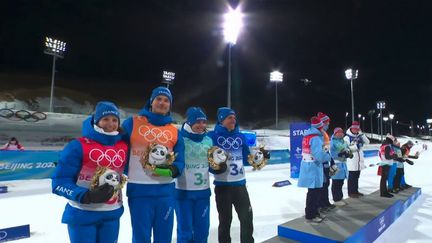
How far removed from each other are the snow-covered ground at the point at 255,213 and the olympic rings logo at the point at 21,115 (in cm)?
1164

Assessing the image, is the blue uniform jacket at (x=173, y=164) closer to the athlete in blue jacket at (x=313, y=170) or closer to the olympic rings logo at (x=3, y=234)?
the athlete in blue jacket at (x=313, y=170)

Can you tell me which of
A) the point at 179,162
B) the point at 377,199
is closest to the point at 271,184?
the point at 377,199

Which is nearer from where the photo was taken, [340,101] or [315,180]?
[315,180]

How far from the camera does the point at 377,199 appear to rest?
7039 millimetres

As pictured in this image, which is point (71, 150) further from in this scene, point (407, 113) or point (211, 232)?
point (407, 113)

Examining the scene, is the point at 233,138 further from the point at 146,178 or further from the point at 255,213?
the point at 255,213

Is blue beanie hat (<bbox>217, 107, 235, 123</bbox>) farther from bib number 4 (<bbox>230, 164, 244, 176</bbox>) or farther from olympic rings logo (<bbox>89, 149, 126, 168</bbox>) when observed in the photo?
olympic rings logo (<bbox>89, 149, 126, 168</bbox>)

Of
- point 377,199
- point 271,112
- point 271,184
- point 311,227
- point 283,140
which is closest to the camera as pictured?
point 311,227

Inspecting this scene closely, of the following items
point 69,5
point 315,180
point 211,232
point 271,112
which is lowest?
point 211,232

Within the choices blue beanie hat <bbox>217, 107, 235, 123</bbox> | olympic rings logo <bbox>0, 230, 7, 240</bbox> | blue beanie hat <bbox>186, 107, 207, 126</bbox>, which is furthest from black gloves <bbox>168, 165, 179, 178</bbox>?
olympic rings logo <bbox>0, 230, 7, 240</bbox>

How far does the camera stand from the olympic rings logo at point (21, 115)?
60.7 ft

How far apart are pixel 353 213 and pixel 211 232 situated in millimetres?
2807

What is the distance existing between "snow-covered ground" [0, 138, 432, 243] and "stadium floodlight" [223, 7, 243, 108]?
12.2ft

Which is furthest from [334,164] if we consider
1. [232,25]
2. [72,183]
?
[232,25]
